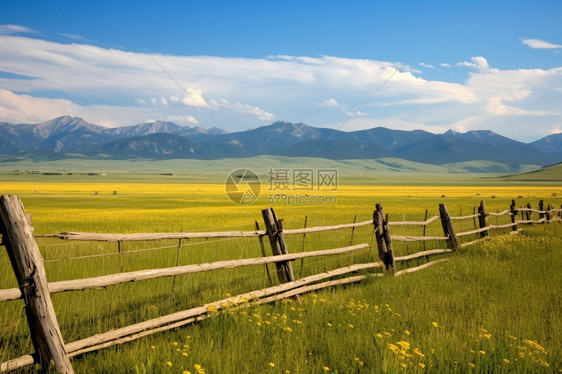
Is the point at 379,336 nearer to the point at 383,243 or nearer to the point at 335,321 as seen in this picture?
the point at 335,321

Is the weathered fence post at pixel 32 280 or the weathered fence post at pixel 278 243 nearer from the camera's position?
the weathered fence post at pixel 32 280

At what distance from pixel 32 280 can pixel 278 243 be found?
4.36 meters

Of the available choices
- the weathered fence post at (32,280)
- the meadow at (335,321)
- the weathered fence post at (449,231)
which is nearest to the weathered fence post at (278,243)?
the meadow at (335,321)

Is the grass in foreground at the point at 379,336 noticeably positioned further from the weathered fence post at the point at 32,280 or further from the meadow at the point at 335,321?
the weathered fence post at the point at 32,280

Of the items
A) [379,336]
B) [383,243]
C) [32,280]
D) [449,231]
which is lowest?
[379,336]

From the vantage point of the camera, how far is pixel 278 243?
8.02 meters

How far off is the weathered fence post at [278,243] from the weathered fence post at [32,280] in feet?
13.3

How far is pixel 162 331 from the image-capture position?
589 cm

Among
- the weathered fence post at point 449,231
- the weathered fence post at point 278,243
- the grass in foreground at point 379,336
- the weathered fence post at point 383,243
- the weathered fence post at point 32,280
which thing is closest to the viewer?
the weathered fence post at point 32,280

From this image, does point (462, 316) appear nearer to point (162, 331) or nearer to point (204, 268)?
point (204, 268)

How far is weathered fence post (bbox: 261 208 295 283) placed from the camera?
26.0 ft

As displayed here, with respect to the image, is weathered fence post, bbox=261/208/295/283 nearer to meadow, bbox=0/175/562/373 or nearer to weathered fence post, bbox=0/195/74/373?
meadow, bbox=0/175/562/373

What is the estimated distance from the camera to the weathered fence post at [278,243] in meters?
7.91

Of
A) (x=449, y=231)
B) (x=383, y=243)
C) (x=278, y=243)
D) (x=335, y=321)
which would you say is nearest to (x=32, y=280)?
(x=335, y=321)
